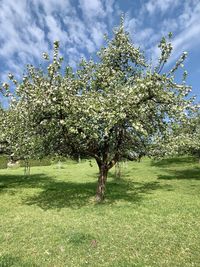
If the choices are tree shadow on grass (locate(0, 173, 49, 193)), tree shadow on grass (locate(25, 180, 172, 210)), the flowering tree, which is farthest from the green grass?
tree shadow on grass (locate(0, 173, 49, 193))

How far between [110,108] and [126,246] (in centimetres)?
1037

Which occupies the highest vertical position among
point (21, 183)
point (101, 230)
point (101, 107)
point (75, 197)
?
point (101, 107)

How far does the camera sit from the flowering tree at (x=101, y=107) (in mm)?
22391

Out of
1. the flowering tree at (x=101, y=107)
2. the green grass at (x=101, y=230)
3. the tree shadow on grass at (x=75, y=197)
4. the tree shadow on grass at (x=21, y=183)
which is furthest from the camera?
the tree shadow on grass at (x=21, y=183)

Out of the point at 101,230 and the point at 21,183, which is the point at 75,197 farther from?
the point at 21,183

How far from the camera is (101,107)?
72.1ft

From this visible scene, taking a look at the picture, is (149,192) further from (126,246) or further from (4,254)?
(4,254)

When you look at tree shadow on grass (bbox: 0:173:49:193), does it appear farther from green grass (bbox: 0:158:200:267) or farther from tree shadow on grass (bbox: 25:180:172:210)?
green grass (bbox: 0:158:200:267)

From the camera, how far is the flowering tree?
22391mm

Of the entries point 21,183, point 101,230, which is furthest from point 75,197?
point 21,183

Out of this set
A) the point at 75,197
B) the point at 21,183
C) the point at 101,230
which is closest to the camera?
the point at 101,230

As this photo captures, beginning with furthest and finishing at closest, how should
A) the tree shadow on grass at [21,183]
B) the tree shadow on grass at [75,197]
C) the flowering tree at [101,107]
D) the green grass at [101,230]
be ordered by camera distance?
the tree shadow on grass at [21,183], the tree shadow on grass at [75,197], the flowering tree at [101,107], the green grass at [101,230]

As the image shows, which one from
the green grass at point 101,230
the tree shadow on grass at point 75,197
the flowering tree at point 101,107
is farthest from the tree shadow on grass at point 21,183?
the flowering tree at point 101,107

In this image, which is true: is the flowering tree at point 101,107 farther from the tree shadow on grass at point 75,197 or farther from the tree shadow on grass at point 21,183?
the tree shadow on grass at point 21,183
